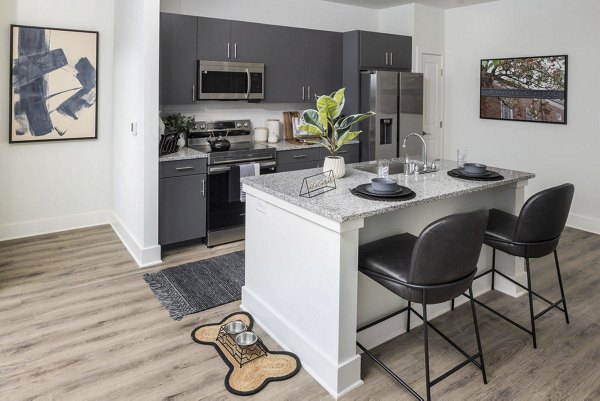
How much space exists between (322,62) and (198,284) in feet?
9.57

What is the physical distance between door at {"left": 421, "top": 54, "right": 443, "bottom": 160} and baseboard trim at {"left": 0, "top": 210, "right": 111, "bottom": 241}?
403 cm

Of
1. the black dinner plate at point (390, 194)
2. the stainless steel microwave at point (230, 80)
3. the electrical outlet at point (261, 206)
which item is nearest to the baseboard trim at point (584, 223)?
the black dinner plate at point (390, 194)

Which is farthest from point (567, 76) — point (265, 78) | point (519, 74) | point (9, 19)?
point (9, 19)

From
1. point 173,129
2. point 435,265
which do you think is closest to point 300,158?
point 173,129

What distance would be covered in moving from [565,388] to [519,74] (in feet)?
13.1

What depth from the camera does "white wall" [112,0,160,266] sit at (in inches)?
139

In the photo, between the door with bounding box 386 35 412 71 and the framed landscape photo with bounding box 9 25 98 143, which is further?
the door with bounding box 386 35 412 71

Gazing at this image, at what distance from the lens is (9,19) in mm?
4004

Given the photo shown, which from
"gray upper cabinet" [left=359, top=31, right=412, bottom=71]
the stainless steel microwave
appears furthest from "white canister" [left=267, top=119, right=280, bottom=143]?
"gray upper cabinet" [left=359, top=31, right=412, bottom=71]

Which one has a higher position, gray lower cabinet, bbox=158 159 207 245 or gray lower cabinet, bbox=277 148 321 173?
gray lower cabinet, bbox=277 148 321 173

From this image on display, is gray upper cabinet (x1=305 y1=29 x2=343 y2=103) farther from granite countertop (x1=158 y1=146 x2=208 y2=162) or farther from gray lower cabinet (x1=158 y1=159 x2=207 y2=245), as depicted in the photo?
gray lower cabinet (x1=158 y1=159 x2=207 y2=245)

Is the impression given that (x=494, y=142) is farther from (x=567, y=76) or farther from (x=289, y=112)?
(x=289, y=112)

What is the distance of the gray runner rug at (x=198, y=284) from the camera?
3092mm

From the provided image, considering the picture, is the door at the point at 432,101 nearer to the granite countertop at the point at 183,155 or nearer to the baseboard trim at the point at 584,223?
the baseboard trim at the point at 584,223
